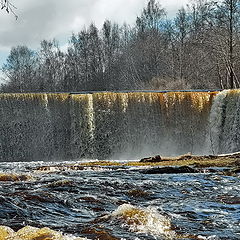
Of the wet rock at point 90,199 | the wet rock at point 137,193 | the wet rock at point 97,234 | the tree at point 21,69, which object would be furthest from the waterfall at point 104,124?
the tree at point 21,69

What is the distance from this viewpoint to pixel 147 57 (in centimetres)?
3888

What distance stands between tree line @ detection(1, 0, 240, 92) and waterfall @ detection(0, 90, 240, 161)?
660 cm

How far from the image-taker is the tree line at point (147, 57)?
27.9 m

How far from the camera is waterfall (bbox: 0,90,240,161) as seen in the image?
1930 cm

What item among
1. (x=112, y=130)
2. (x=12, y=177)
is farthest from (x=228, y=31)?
(x=12, y=177)

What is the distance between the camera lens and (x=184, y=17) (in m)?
42.8

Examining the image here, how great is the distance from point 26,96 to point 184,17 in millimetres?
27889

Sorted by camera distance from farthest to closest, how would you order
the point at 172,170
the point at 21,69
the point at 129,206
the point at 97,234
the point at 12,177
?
the point at 21,69, the point at 172,170, the point at 12,177, the point at 129,206, the point at 97,234

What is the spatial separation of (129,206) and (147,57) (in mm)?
34478

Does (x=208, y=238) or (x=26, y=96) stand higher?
(x=26, y=96)

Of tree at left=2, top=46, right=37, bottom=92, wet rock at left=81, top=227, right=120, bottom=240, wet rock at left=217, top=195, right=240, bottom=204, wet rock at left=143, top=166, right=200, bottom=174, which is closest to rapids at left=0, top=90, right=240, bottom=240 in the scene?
wet rock at left=143, top=166, right=200, bottom=174

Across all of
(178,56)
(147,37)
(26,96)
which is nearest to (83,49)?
(147,37)

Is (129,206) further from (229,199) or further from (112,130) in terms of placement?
(112,130)

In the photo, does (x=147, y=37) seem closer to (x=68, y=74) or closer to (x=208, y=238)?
(x=68, y=74)
